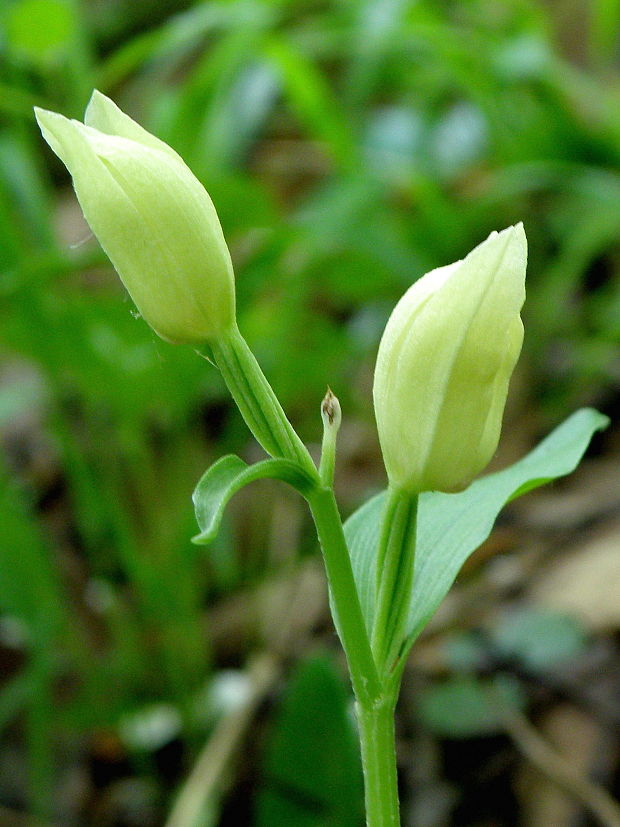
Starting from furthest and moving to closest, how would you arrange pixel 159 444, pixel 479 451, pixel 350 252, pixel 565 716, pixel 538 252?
pixel 538 252 → pixel 159 444 → pixel 350 252 → pixel 565 716 → pixel 479 451

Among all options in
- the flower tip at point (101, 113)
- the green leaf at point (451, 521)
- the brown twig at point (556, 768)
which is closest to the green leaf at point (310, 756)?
the brown twig at point (556, 768)

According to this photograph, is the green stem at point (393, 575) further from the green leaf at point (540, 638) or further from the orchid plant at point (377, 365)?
the green leaf at point (540, 638)

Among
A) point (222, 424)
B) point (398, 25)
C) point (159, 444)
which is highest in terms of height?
point (398, 25)

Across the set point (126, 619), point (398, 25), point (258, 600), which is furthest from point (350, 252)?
point (126, 619)

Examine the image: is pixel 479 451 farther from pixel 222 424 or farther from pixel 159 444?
pixel 222 424

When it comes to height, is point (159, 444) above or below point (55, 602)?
below

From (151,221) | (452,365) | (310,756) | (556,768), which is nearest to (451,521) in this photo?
(452,365)

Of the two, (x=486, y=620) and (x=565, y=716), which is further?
(x=486, y=620)
